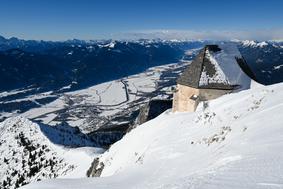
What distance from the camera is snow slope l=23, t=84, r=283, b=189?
9748mm

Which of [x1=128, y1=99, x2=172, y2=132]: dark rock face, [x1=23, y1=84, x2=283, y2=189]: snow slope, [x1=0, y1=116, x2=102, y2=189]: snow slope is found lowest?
[x1=0, y1=116, x2=102, y2=189]: snow slope

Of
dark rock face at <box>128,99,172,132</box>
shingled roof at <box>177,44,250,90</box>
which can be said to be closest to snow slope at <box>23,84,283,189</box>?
shingled roof at <box>177,44,250,90</box>

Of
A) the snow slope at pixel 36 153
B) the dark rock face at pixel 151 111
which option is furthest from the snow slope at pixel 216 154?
the dark rock face at pixel 151 111

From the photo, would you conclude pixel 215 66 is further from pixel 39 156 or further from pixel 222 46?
pixel 39 156

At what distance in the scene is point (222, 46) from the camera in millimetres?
42875

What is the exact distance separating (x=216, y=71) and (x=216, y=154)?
2592cm

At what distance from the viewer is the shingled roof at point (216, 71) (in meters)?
38.8

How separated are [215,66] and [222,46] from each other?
14.4 feet

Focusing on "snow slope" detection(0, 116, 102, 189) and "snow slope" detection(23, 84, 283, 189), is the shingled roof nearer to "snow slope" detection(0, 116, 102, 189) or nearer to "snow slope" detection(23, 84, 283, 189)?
"snow slope" detection(23, 84, 283, 189)

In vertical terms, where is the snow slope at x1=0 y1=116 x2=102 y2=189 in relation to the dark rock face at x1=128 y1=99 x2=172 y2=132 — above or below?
below

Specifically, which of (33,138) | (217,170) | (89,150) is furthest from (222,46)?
(33,138)

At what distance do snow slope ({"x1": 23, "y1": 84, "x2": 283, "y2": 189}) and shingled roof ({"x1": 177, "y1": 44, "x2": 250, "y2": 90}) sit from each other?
406 inches

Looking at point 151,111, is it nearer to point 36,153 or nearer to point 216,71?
point 36,153

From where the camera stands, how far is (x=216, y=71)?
3934 cm
